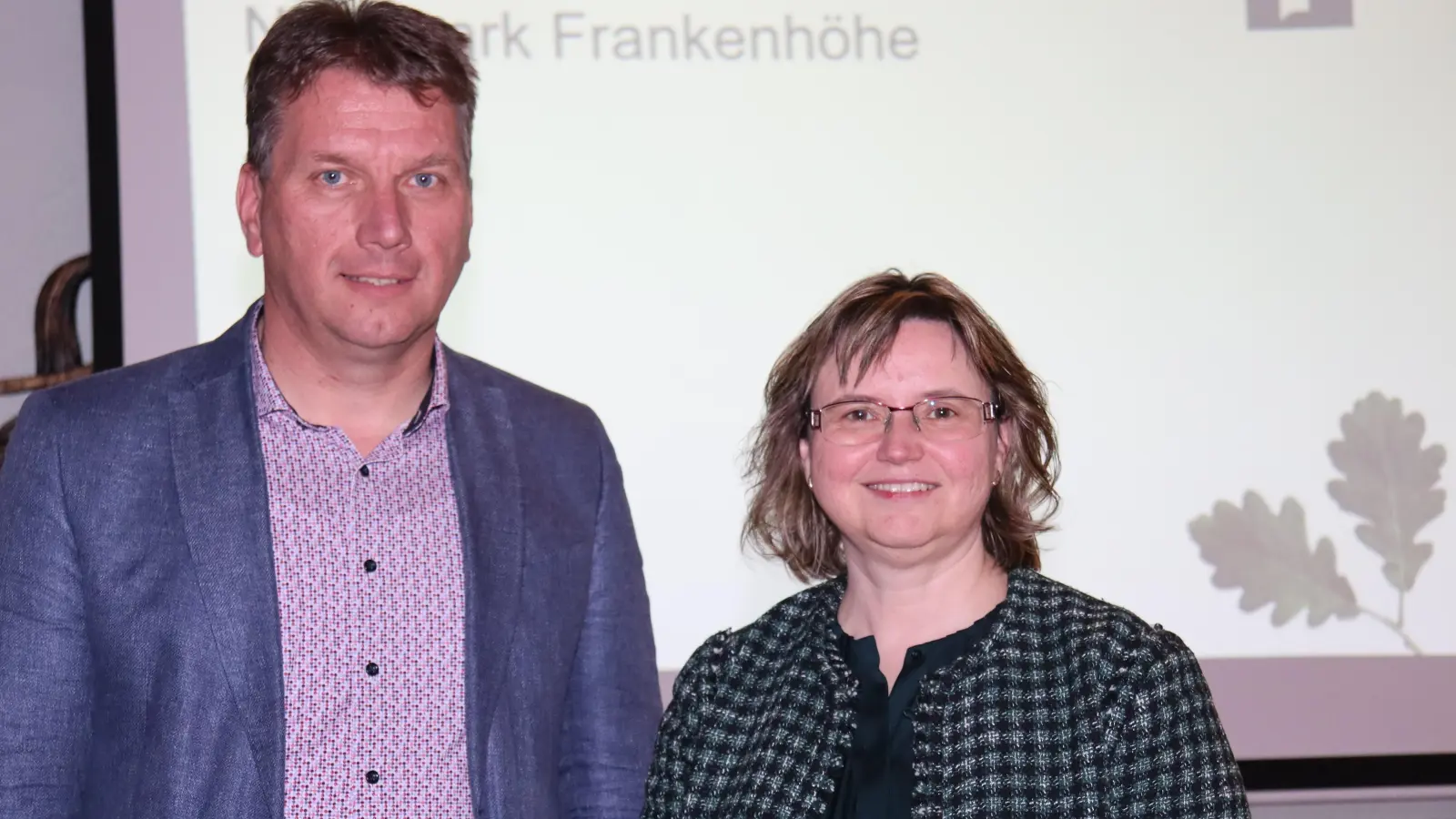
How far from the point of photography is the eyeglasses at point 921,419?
1892mm

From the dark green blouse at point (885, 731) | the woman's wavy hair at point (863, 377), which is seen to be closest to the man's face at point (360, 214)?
the woman's wavy hair at point (863, 377)

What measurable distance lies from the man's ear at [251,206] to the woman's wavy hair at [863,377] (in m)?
0.71

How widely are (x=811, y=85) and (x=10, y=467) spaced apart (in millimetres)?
1893

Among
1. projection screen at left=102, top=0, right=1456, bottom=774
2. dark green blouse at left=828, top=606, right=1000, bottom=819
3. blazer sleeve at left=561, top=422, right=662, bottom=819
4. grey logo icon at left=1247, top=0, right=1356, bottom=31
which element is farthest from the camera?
grey logo icon at left=1247, top=0, right=1356, bottom=31

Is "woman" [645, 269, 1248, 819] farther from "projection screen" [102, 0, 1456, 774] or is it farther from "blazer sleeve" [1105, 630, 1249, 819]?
"projection screen" [102, 0, 1456, 774]

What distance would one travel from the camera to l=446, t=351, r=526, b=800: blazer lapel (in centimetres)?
188

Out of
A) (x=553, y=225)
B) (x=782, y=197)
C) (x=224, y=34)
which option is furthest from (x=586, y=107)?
(x=224, y=34)

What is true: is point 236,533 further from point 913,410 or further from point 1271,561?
point 1271,561

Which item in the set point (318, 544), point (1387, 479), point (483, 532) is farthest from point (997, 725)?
point (1387, 479)

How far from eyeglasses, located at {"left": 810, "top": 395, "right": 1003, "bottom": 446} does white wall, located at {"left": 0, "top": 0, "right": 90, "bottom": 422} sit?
2445 millimetres

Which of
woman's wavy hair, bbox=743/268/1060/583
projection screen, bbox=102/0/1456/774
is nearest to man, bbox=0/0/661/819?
woman's wavy hair, bbox=743/268/1060/583

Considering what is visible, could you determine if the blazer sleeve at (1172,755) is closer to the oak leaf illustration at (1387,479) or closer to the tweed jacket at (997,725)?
the tweed jacket at (997,725)

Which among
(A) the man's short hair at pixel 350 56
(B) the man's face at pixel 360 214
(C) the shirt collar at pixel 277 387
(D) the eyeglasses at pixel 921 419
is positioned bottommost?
(D) the eyeglasses at pixel 921 419

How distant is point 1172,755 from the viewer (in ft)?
5.43
